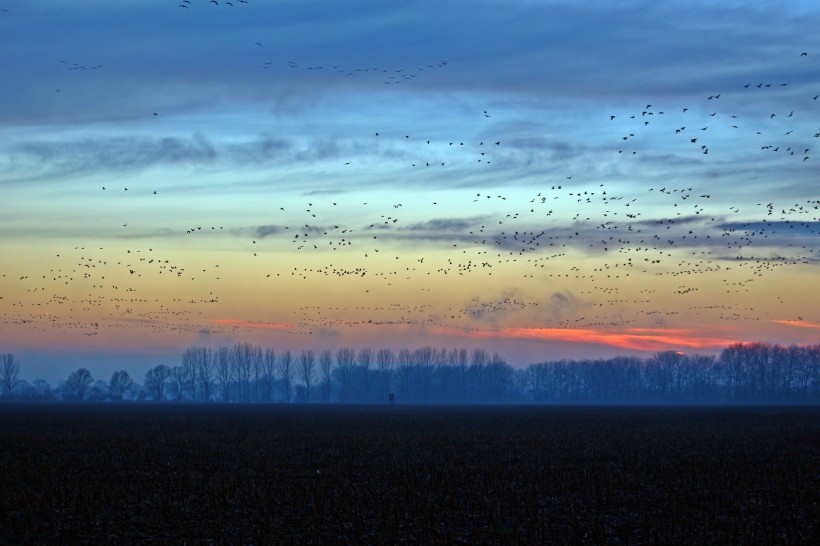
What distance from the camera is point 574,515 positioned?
21188 millimetres

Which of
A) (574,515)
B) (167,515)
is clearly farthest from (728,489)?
(167,515)

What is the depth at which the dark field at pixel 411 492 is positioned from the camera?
1895cm

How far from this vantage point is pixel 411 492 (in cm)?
2458

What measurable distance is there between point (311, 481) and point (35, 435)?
93.2 ft

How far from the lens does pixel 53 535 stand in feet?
61.2

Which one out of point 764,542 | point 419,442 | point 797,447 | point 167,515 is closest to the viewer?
point 764,542

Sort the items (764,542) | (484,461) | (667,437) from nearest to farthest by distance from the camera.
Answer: (764,542) < (484,461) < (667,437)

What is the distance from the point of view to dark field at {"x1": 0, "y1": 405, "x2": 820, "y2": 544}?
19.0 m

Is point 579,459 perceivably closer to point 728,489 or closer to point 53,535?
point 728,489

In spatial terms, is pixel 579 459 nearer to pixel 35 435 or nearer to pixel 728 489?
pixel 728 489

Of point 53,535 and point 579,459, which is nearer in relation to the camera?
point 53,535

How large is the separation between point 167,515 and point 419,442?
23412 mm

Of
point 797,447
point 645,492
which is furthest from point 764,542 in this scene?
point 797,447

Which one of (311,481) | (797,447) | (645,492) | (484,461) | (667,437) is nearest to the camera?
(645,492)
